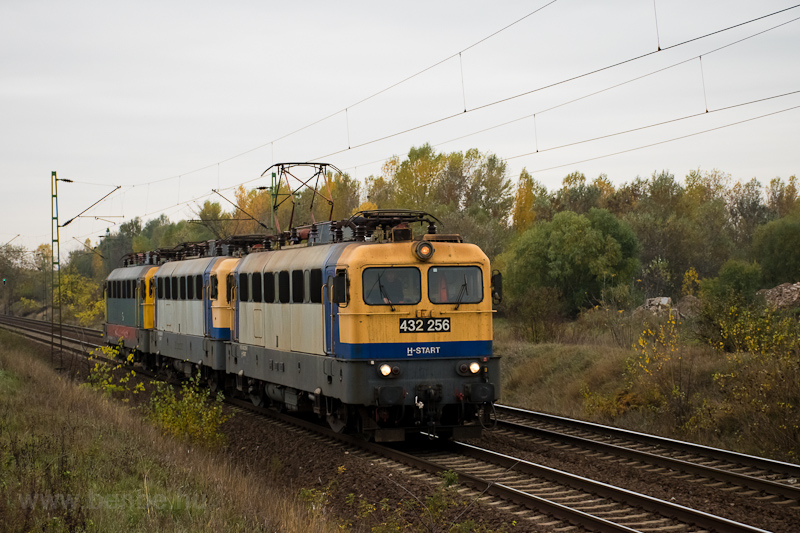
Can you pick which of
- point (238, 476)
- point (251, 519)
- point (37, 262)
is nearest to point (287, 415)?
point (238, 476)

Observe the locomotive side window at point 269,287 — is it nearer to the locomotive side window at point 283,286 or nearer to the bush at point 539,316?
the locomotive side window at point 283,286

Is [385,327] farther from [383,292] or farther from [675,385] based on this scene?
[675,385]

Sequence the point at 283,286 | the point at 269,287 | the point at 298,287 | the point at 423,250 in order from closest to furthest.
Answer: the point at 423,250 < the point at 298,287 < the point at 283,286 < the point at 269,287

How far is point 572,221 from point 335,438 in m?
34.9

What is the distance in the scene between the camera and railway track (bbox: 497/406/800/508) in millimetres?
9984

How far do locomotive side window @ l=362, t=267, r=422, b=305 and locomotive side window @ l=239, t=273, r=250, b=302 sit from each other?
221 inches

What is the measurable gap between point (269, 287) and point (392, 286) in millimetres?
4263

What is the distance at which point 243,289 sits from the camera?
18.0 meters

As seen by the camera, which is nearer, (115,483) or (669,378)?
(115,483)

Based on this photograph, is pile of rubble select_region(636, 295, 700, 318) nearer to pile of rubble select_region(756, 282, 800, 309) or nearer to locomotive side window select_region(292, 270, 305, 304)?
pile of rubble select_region(756, 282, 800, 309)

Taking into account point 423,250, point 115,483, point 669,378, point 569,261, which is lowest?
point 115,483

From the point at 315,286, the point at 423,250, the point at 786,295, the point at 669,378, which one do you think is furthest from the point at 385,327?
the point at 786,295

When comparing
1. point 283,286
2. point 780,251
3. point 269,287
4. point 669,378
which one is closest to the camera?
point 283,286

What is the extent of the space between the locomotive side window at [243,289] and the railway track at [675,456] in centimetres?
587
